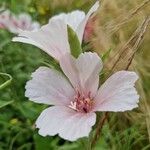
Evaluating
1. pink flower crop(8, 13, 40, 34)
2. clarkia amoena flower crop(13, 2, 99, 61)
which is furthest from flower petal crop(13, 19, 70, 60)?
pink flower crop(8, 13, 40, 34)

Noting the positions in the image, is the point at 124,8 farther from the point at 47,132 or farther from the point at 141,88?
the point at 47,132

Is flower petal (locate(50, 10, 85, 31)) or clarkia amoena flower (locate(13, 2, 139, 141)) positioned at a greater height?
flower petal (locate(50, 10, 85, 31))

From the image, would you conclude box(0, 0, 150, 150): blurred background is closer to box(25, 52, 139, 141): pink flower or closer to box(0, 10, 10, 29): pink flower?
box(0, 10, 10, 29): pink flower

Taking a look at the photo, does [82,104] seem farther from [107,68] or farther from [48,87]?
[107,68]

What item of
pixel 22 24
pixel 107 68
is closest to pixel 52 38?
pixel 107 68

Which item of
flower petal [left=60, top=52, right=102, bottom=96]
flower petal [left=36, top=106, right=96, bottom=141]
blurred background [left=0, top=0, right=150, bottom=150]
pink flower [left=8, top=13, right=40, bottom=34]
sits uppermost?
flower petal [left=60, top=52, right=102, bottom=96]

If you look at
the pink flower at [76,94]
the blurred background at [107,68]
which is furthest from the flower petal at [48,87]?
the blurred background at [107,68]
